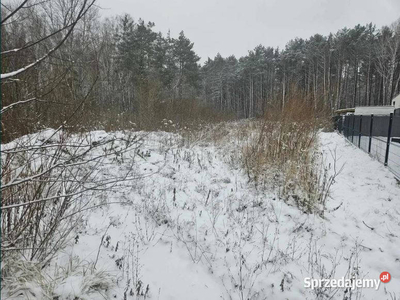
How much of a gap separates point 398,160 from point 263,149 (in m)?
3.17

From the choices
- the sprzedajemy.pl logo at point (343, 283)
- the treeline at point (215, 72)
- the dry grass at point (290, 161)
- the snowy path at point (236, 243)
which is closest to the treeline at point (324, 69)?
the treeline at point (215, 72)

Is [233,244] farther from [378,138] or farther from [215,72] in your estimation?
[215,72]

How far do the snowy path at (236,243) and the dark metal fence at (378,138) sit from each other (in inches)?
64.8

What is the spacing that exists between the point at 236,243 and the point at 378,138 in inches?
247

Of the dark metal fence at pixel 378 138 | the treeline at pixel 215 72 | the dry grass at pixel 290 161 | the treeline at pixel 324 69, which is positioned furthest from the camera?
the treeline at pixel 324 69

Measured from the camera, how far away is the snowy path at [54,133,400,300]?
6.19ft

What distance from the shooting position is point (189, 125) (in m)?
9.59

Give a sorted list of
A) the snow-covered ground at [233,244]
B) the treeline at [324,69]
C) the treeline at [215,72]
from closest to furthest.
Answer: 1. the snow-covered ground at [233,244]
2. the treeline at [215,72]
3. the treeline at [324,69]

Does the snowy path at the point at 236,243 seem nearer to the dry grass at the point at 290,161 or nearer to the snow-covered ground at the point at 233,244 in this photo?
the snow-covered ground at the point at 233,244

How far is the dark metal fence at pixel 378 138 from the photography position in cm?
518

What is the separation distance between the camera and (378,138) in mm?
6336

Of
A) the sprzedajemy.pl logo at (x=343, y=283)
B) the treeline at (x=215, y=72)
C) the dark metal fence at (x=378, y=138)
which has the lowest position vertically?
the sprzedajemy.pl logo at (x=343, y=283)

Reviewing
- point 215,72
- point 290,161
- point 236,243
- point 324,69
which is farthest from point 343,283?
point 215,72

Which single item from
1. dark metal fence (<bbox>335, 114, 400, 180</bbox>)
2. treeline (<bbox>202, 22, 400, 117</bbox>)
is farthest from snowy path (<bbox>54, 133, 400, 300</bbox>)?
treeline (<bbox>202, 22, 400, 117</bbox>)
